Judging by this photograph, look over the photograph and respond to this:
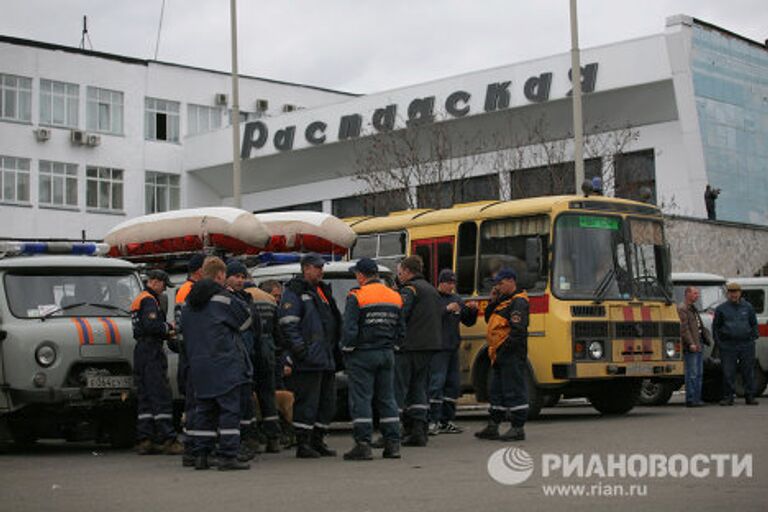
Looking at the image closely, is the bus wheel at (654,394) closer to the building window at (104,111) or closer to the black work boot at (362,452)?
the black work boot at (362,452)

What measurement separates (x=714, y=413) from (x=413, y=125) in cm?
2417

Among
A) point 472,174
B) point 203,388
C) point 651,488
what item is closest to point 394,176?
point 472,174

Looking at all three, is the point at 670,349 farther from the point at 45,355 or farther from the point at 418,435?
the point at 45,355

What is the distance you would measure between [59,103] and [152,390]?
42.8 meters

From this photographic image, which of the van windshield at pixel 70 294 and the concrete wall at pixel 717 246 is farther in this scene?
the concrete wall at pixel 717 246

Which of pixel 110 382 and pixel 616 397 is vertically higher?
pixel 110 382

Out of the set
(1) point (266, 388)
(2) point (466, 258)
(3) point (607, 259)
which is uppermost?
(2) point (466, 258)

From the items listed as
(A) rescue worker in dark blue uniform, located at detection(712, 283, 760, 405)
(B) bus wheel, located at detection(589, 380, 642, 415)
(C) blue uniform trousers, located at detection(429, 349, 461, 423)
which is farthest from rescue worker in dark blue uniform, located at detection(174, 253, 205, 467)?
(A) rescue worker in dark blue uniform, located at detection(712, 283, 760, 405)

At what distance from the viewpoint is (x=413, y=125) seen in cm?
4134

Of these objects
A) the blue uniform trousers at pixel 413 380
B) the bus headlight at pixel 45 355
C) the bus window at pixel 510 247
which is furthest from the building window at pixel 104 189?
the blue uniform trousers at pixel 413 380

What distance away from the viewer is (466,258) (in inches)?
733

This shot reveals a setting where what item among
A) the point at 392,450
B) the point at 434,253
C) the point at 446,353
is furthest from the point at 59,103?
the point at 392,450

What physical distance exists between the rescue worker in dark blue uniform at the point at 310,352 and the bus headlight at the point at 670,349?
6517mm

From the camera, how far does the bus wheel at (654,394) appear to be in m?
20.9
